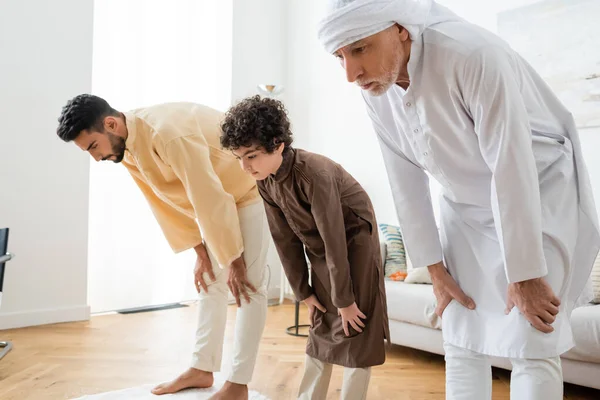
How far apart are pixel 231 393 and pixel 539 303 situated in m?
1.28

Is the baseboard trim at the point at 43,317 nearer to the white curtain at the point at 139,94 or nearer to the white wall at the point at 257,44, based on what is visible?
the white curtain at the point at 139,94

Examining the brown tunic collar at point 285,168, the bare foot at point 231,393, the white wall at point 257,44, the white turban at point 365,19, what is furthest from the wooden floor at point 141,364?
the white wall at point 257,44

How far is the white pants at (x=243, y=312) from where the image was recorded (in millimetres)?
2055

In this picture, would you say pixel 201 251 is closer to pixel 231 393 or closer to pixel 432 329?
pixel 231 393

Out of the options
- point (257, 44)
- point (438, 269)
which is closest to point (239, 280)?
point (438, 269)

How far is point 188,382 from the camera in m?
2.19

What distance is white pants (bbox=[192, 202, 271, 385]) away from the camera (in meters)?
2.05

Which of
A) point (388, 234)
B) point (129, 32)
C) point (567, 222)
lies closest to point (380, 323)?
point (567, 222)

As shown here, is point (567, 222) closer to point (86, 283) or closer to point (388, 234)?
point (388, 234)

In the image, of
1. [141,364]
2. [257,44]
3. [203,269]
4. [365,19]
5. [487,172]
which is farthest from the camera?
[257,44]

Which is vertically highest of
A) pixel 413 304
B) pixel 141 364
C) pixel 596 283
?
pixel 596 283

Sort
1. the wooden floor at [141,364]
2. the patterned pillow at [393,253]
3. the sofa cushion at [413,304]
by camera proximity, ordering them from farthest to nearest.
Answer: the patterned pillow at [393,253] → the sofa cushion at [413,304] → the wooden floor at [141,364]

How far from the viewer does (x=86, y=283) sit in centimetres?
400

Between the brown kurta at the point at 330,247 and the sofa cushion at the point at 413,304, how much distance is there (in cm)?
112
